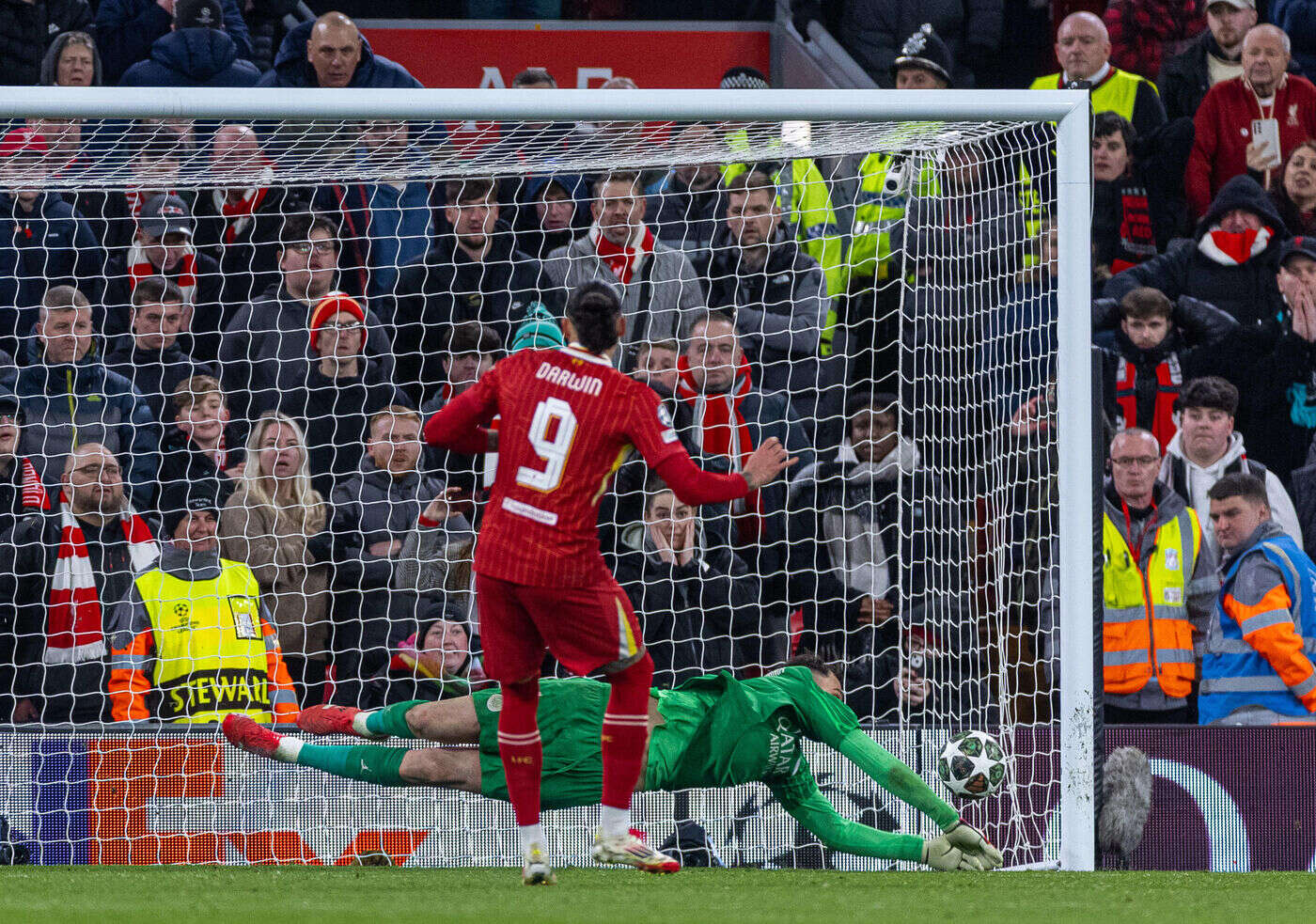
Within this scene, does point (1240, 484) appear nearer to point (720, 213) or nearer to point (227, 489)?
point (720, 213)

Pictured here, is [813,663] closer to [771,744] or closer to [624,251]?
[771,744]

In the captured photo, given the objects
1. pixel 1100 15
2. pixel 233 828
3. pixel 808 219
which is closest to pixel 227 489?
pixel 233 828

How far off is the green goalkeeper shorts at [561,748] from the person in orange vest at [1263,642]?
2.59m

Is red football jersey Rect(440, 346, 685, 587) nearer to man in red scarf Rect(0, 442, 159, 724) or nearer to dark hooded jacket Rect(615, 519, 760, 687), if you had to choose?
dark hooded jacket Rect(615, 519, 760, 687)

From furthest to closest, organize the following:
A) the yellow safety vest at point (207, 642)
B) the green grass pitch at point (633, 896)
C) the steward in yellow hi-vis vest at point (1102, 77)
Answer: the steward in yellow hi-vis vest at point (1102, 77) → the yellow safety vest at point (207, 642) → the green grass pitch at point (633, 896)

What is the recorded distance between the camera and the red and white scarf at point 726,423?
754 cm

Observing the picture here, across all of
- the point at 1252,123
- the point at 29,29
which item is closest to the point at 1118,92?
the point at 1252,123

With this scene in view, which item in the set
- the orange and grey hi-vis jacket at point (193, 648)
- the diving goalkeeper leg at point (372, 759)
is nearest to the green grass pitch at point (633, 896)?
the diving goalkeeper leg at point (372, 759)

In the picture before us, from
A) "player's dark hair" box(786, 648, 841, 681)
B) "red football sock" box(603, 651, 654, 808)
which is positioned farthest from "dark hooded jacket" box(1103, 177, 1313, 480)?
"red football sock" box(603, 651, 654, 808)

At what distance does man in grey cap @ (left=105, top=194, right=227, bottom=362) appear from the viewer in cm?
778

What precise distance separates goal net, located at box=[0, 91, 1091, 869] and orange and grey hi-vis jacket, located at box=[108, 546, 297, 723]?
15 millimetres

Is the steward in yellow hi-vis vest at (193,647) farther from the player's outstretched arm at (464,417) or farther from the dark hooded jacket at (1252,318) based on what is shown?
the dark hooded jacket at (1252,318)

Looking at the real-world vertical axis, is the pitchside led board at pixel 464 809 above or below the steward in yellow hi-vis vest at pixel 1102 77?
below

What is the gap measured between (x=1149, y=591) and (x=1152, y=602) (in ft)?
0.17
